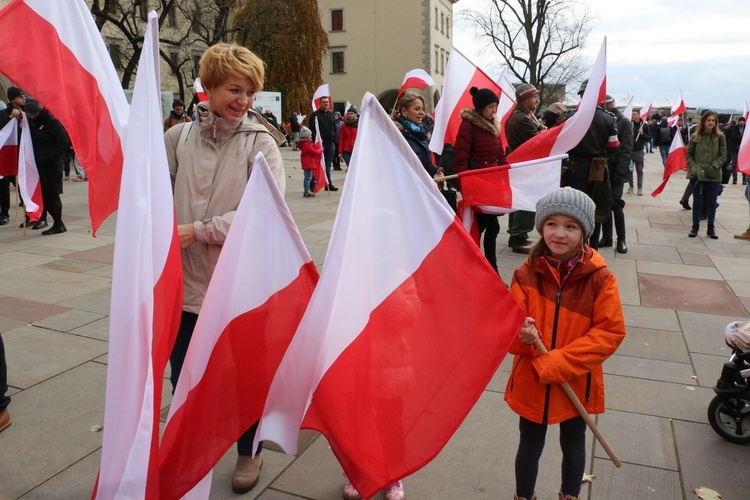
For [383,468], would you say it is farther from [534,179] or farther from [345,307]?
[534,179]

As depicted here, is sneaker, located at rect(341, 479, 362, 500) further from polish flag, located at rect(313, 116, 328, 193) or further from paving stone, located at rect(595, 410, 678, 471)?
polish flag, located at rect(313, 116, 328, 193)

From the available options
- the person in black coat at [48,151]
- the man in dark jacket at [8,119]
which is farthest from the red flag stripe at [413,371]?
the man in dark jacket at [8,119]

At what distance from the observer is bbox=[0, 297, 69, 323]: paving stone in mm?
5656

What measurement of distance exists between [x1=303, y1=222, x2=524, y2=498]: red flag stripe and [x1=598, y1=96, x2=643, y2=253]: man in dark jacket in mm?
A: 6376

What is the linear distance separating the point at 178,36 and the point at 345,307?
126 feet

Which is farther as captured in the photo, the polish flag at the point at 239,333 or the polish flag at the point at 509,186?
the polish flag at the point at 509,186

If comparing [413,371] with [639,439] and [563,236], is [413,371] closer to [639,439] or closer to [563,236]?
[563,236]

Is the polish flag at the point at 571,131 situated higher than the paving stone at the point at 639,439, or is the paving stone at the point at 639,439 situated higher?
the polish flag at the point at 571,131

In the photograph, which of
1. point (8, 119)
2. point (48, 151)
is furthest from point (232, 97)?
point (8, 119)

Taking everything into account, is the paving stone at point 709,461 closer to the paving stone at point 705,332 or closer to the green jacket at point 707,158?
the paving stone at point 705,332

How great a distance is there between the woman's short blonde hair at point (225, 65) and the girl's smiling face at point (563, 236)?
1.32 meters

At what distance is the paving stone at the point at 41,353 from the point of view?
4438mm

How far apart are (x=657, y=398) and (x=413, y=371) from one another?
235cm

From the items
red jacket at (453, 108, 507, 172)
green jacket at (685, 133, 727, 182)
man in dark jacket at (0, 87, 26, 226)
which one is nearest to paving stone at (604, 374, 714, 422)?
red jacket at (453, 108, 507, 172)
